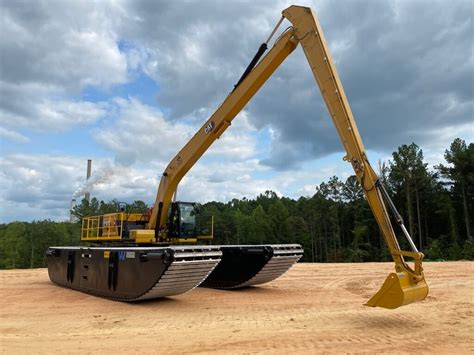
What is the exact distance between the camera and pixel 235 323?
7391mm

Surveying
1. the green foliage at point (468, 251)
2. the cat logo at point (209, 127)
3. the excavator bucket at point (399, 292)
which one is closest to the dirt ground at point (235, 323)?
the excavator bucket at point (399, 292)

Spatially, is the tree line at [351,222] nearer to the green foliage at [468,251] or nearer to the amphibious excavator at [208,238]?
the green foliage at [468,251]

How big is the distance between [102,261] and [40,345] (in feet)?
14.8

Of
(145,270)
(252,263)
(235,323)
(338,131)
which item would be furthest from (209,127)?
(235,323)

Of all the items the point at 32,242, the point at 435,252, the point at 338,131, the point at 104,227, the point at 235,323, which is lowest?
the point at 235,323

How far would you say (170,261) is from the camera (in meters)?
8.37

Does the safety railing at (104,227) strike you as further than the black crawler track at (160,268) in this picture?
Yes

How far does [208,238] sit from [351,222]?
47.9 metres

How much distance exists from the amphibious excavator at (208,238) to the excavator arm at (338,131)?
0.02 metres

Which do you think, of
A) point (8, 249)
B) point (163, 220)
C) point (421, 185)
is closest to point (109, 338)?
point (163, 220)

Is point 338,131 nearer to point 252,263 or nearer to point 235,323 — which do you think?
point 235,323

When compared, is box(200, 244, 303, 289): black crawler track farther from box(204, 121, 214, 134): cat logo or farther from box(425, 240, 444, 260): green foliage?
box(425, 240, 444, 260): green foliage

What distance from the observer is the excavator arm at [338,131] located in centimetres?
695

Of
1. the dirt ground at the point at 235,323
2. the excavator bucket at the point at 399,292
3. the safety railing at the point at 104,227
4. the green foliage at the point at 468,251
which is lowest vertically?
the dirt ground at the point at 235,323
